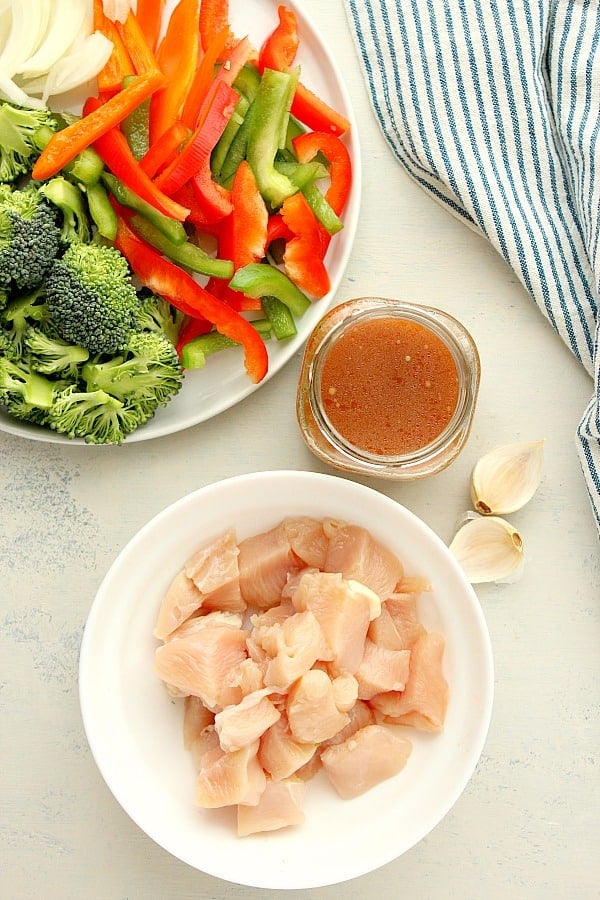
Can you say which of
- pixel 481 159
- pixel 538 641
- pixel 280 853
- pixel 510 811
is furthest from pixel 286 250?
pixel 510 811

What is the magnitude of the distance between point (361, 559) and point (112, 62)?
111 centimetres

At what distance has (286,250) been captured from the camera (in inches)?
64.6

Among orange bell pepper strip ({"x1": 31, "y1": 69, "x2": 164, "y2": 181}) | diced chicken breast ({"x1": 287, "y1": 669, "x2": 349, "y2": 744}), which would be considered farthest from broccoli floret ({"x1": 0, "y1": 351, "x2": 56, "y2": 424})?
diced chicken breast ({"x1": 287, "y1": 669, "x2": 349, "y2": 744})

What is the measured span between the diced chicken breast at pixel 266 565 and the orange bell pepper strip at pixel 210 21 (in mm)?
1015

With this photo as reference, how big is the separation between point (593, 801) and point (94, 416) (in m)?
1.41

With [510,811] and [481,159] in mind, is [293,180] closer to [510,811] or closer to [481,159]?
[481,159]

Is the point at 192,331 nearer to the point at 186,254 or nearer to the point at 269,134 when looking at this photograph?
the point at 186,254

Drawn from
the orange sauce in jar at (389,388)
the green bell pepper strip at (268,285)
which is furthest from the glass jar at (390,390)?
the green bell pepper strip at (268,285)

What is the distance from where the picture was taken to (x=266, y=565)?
162 centimetres

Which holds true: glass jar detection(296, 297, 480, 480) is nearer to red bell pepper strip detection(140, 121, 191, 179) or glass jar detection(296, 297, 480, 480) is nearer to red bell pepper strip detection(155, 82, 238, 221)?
red bell pepper strip detection(155, 82, 238, 221)

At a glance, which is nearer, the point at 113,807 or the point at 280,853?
the point at 280,853

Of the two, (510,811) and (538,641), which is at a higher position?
(538,641)

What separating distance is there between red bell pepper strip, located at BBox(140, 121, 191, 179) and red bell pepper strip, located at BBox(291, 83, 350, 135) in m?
0.25

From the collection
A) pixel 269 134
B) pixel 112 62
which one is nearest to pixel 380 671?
pixel 269 134
